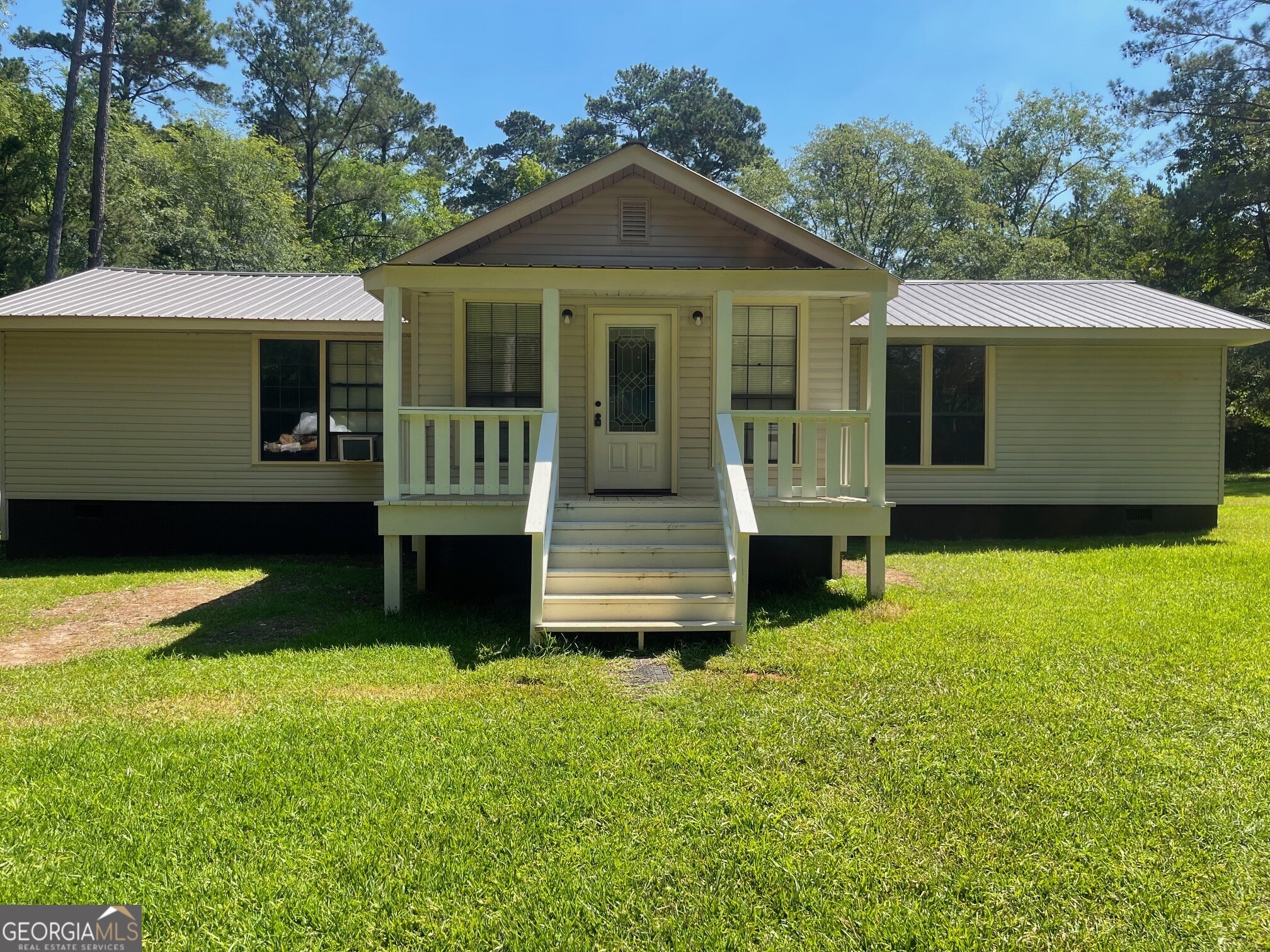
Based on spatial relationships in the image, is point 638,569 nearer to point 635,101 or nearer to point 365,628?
point 365,628

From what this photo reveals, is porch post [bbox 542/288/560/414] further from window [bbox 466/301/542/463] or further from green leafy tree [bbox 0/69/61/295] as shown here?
green leafy tree [bbox 0/69/61/295]

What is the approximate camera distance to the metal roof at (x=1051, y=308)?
10.3 metres

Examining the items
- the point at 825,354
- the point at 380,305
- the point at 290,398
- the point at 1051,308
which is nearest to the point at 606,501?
the point at 825,354

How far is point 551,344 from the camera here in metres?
6.76

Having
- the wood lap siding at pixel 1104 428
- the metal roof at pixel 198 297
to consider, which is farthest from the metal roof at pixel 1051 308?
the metal roof at pixel 198 297

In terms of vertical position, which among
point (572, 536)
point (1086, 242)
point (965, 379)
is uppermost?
point (1086, 242)

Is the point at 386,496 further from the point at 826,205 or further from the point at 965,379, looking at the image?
the point at 826,205

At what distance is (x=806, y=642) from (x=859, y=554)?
16.3ft

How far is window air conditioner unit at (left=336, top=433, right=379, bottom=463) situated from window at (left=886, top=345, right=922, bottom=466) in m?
6.91

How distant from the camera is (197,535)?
412 inches

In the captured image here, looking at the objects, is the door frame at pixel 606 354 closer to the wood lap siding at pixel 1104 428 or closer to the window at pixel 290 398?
the wood lap siding at pixel 1104 428

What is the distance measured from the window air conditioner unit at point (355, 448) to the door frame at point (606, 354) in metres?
3.51

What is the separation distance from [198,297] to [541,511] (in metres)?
7.64

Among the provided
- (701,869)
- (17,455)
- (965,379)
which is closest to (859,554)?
(965,379)
